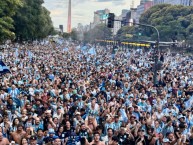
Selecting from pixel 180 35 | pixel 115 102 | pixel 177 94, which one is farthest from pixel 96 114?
pixel 180 35

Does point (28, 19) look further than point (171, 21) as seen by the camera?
No

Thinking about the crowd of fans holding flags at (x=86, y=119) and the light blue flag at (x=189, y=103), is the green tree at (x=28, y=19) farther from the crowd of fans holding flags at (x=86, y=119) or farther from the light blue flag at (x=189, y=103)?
the light blue flag at (x=189, y=103)

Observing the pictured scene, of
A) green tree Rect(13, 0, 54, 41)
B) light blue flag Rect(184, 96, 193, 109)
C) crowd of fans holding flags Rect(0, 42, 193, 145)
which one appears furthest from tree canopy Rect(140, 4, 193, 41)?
crowd of fans holding flags Rect(0, 42, 193, 145)

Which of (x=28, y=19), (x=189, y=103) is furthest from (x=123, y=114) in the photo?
(x=28, y=19)

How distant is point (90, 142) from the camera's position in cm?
869

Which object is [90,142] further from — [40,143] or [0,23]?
[0,23]

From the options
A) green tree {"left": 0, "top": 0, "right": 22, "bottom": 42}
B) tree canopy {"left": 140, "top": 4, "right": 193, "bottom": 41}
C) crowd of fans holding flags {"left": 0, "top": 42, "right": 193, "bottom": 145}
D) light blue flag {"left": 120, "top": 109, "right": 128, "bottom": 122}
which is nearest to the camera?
crowd of fans holding flags {"left": 0, "top": 42, "right": 193, "bottom": 145}

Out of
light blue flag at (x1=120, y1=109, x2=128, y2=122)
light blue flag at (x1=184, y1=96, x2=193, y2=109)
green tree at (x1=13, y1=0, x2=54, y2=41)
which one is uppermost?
green tree at (x1=13, y1=0, x2=54, y2=41)

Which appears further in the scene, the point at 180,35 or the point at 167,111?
the point at 180,35

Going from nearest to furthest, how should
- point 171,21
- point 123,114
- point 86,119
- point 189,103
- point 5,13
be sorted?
point 86,119 → point 123,114 → point 189,103 → point 5,13 → point 171,21

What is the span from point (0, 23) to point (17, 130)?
13.9 meters

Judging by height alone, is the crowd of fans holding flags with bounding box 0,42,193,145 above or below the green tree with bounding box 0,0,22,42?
below

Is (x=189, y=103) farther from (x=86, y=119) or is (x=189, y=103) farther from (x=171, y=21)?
(x=171, y=21)

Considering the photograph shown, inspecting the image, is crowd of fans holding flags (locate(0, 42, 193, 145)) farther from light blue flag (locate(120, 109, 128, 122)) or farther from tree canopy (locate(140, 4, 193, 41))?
tree canopy (locate(140, 4, 193, 41))
